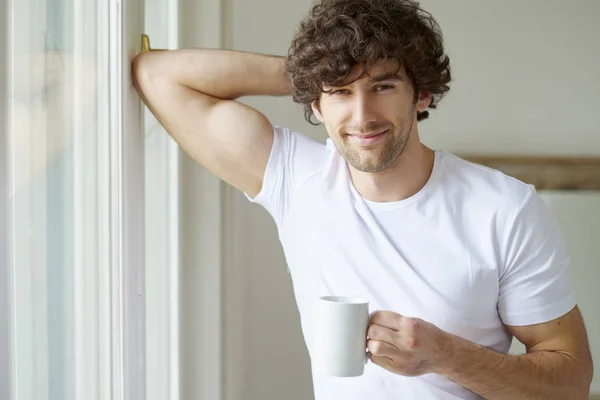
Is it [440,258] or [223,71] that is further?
[223,71]

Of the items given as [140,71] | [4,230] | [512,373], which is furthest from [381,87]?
[4,230]

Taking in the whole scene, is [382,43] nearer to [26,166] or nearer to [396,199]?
[396,199]

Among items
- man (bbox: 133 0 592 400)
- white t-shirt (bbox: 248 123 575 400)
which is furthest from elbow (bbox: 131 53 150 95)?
white t-shirt (bbox: 248 123 575 400)

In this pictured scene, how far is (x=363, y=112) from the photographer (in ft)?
4.15

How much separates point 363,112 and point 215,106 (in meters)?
0.32

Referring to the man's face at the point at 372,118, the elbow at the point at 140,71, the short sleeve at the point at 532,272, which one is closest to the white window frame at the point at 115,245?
the elbow at the point at 140,71

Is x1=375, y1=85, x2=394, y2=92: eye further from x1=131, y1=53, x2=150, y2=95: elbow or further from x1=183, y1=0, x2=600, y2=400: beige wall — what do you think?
x1=183, y1=0, x2=600, y2=400: beige wall

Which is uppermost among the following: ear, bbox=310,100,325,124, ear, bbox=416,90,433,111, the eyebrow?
the eyebrow

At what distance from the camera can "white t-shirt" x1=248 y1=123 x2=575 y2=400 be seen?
4.08ft

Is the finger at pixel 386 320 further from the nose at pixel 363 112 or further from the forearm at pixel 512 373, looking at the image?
the nose at pixel 363 112

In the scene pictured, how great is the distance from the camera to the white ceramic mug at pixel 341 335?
3.24 ft

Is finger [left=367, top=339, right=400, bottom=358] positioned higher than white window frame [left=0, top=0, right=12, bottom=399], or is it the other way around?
white window frame [left=0, top=0, right=12, bottom=399]

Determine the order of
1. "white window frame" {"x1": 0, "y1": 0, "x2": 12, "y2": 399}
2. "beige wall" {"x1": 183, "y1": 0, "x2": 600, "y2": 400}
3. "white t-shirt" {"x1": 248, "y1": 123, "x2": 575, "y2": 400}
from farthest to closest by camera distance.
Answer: "beige wall" {"x1": 183, "y1": 0, "x2": 600, "y2": 400}, "white t-shirt" {"x1": 248, "y1": 123, "x2": 575, "y2": 400}, "white window frame" {"x1": 0, "y1": 0, "x2": 12, "y2": 399}

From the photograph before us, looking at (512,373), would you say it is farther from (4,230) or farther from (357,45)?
(4,230)
